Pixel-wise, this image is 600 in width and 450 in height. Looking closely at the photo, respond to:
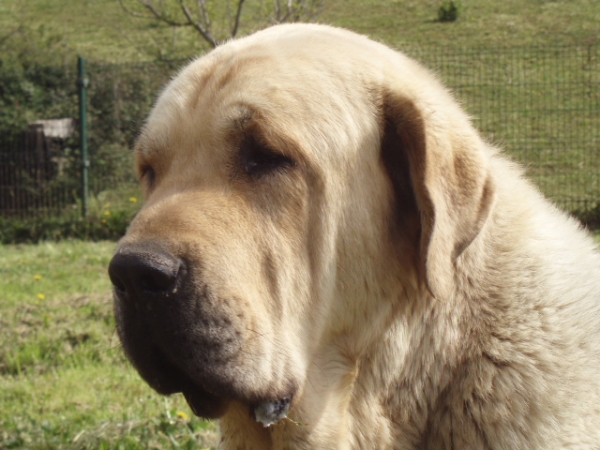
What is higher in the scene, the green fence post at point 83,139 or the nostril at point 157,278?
the nostril at point 157,278

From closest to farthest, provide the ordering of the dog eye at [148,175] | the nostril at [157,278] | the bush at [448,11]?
the nostril at [157,278] → the dog eye at [148,175] → the bush at [448,11]

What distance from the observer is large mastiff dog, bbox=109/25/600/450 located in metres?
2.42

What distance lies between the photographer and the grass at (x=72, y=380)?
12.8 ft

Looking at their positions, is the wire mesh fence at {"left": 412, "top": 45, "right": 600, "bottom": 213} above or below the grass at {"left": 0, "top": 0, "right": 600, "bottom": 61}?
above

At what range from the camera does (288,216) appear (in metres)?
2.48

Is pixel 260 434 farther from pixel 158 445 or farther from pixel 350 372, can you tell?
pixel 158 445

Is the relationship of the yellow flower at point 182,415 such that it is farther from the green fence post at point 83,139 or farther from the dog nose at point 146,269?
the green fence post at point 83,139

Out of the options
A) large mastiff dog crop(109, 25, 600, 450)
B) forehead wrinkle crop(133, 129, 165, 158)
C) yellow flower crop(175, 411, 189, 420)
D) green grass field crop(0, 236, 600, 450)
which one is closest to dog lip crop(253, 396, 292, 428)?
large mastiff dog crop(109, 25, 600, 450)

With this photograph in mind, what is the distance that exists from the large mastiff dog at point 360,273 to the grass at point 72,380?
1392 millimetres

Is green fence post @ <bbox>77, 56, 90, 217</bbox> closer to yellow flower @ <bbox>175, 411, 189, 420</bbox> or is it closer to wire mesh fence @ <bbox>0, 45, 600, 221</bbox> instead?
wire mesh fence @ <bbox>0, 45, 600, 221</bbox>

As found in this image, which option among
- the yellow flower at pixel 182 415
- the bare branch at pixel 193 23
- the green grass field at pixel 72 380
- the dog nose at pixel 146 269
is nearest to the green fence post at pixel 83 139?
the bare branch at pixel 193 23

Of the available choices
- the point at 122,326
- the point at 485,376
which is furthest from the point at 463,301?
the point at 122,326

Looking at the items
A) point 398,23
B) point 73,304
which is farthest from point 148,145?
point 398,23

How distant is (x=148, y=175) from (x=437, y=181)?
1.11m
